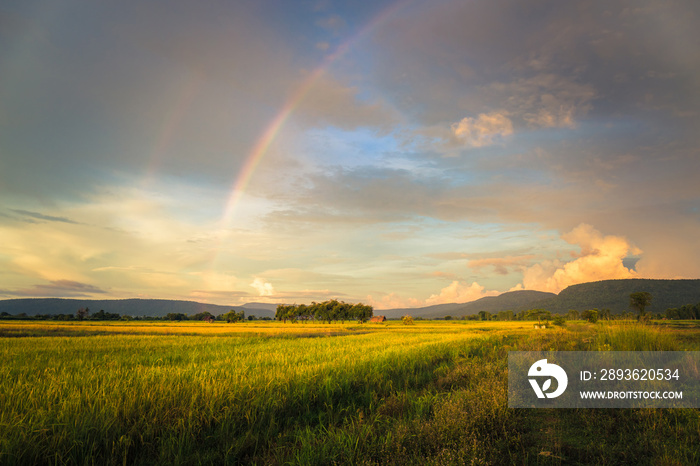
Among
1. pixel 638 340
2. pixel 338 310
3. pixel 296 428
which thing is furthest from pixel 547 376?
pixel 338 310

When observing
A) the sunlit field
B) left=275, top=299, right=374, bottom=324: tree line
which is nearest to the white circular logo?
the sunlit field

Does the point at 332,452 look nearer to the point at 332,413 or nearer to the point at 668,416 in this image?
the point at 332,413

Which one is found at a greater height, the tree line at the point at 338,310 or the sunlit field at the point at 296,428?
the sunlit field at the point at 296,428

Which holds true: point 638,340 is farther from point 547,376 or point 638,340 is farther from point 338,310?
point 338,310

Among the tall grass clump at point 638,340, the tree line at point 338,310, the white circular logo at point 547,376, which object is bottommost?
the tree line at point 338,310

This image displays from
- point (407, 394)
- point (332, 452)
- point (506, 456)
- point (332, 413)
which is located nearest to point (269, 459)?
point (332, 452)

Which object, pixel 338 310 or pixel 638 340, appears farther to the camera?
pixel 338 310

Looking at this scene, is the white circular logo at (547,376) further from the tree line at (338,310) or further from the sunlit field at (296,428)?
the tree line at (338,310)

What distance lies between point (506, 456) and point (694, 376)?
7.55 metres

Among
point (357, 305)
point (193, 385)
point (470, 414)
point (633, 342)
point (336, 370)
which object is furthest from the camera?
point (357, 305)

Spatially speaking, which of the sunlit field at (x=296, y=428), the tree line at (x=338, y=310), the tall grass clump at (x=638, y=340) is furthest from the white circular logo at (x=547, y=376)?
the tree line at (x=338, y=310)

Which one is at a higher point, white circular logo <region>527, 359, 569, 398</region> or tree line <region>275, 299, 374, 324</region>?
white circular logo <region>527, 359, 569, 398</region>

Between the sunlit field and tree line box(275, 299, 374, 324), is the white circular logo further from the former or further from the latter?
tree line box(275, 299, 374, 324)

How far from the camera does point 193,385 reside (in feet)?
22.2
